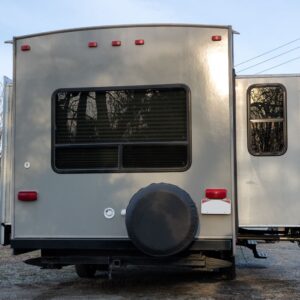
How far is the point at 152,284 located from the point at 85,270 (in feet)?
3.43

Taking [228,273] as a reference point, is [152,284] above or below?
below

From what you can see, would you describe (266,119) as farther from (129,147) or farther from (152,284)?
(152,284)

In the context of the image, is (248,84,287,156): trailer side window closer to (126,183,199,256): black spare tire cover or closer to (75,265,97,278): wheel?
(126,183,199,256): black spare tire cover

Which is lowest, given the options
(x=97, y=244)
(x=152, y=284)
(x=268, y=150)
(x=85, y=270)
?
(x=152, y=284)

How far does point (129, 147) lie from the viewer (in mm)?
6359

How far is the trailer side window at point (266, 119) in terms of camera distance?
22.1 feet

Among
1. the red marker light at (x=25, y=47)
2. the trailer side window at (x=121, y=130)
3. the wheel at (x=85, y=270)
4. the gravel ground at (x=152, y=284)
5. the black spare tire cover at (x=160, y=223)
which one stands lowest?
A: the gravel ground at (x=152, y=284)

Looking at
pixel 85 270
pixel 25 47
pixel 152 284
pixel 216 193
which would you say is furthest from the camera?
pixel 85 270

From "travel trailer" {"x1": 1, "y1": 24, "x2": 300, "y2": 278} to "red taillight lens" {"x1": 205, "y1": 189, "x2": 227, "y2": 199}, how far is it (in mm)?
11

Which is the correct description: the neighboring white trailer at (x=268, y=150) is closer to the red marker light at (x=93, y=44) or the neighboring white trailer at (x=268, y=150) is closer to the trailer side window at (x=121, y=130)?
the trailer side window at (x=121, y=130)

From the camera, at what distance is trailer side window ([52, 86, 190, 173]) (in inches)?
248

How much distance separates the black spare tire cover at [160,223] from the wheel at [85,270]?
239 cm

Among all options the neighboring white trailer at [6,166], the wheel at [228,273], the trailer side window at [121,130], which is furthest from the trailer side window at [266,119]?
the neighboring white trailer at [6,166]

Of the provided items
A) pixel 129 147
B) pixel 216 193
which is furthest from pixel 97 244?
pixel 216 193
